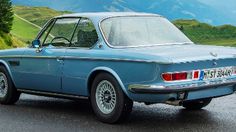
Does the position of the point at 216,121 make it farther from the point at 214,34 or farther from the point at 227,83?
the point at 214,34

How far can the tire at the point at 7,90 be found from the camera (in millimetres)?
9945

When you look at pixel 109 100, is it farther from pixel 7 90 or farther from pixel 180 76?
pixel 7 90

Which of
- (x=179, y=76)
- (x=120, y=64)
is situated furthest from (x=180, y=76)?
(x=120, y=64)

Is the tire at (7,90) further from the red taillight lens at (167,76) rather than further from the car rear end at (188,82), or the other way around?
the red taillight lens at (167,76)

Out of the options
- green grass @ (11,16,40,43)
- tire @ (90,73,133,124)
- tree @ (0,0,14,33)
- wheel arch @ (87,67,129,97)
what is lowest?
green grass @ (11,16,40,43)

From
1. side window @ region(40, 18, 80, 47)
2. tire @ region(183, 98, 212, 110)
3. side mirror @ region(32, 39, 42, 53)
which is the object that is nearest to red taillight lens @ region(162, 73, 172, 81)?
tire @ region(183, 98, 212, 110)

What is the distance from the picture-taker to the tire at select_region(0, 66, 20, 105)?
32.6 ft

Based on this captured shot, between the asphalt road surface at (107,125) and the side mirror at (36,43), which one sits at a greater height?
the side mirror at (36,43)

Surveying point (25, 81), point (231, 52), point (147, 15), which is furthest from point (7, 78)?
point (231, 52)

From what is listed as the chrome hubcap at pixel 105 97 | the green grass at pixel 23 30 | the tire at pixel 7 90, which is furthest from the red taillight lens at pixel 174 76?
the green grass at pixel 23 30

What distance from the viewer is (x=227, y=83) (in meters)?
7.66

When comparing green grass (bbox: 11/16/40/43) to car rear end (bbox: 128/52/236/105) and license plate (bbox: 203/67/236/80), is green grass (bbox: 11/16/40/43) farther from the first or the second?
car rear end (bbox: 128/52/236/105)

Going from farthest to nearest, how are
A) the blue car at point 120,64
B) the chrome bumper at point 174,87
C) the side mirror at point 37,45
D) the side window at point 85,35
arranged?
1. the side mirror at point 37,45
2. the side window at point 85,35
3. the blue car at point 120,64
4. the chrome bumper at point 174,87

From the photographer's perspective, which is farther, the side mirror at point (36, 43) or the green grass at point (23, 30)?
the green grass at point (23, 30)
